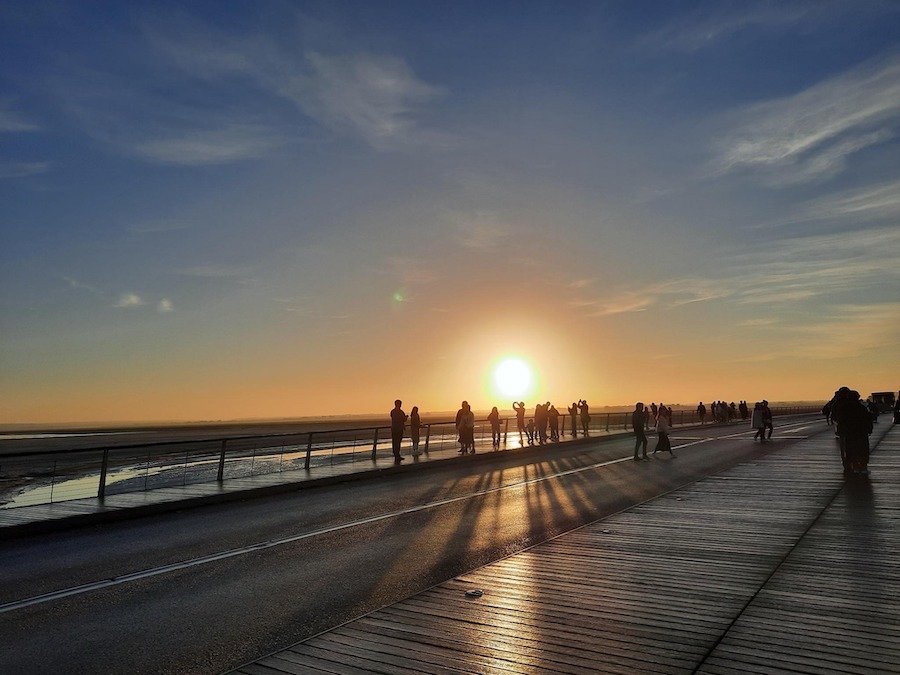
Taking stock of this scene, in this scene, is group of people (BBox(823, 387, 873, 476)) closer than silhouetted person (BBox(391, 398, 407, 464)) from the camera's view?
Yes

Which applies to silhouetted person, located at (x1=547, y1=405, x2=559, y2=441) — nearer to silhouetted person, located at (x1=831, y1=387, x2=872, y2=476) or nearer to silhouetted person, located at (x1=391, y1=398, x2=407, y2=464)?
silhouetted person, located at (x1=391, y1=398, x2=407, y2=464)

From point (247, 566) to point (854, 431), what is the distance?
14492mm

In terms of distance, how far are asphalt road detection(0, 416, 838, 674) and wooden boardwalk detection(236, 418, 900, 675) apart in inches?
27.2

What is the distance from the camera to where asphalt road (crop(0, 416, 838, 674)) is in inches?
219

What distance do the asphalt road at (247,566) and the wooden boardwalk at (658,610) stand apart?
69cm

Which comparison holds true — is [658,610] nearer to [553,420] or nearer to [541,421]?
[541,421]

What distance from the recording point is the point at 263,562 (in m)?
8.55

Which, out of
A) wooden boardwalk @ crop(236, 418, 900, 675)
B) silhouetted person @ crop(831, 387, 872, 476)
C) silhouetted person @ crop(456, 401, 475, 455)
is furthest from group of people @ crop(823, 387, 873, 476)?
silhouetted person @ crop(456, 401, 475, 455)

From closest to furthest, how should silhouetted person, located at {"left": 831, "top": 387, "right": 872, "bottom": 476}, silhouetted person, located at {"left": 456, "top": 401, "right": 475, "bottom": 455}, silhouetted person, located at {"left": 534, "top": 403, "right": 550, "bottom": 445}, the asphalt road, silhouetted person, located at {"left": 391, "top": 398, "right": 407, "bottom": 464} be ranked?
1. the asphalt road
2. silhouetted person, located at {"left": 831, "top": 387, "right": 872, "bottom": 476}
3. silhouetted person, located at {"left": 391, "top": 398, "right": 407, "bottom": 464}
4. silhouetted person, located at {"left": 456, "top": 401, "right": 475, "bottom": 455}
5. silhouetted person, located at {"left": 534, "top": 403, "right": 550, "bottom": 445}

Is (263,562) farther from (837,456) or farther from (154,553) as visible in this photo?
(837,456)

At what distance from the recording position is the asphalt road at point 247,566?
5.57 m

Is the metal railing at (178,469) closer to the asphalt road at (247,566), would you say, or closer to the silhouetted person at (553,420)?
the silhouetted person at (553,420)

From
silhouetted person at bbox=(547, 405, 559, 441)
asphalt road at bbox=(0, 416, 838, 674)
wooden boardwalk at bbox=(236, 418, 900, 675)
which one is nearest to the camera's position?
wooden boardwalk at bbox=(236, 418, 900, 675)

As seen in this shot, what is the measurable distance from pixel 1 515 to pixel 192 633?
8314mm
